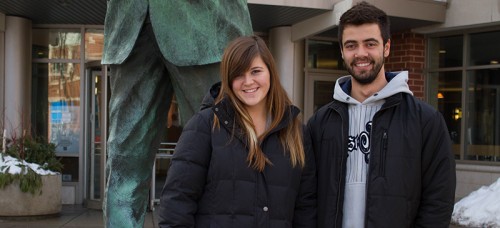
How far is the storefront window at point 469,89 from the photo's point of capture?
1040cm

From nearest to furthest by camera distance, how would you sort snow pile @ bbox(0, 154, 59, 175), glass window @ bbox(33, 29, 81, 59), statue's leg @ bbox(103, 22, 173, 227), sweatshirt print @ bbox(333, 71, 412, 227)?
sweatshirt print @ bbox(333, 71, 412, 227)
statue's leg @ bbox(103, 22, 173, 227)
snow pile @ bbox(0, 154, 59, 175)
glass window @ bbox(33, 29, 81, 59)

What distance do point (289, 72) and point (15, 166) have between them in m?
4.62

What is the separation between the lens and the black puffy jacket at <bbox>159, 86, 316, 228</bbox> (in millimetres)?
2084

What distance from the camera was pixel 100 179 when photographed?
10.1m

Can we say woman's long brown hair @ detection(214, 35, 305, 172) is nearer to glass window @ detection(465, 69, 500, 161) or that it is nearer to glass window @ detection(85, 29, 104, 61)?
glass window @ detection(85, 29, 104, 61)

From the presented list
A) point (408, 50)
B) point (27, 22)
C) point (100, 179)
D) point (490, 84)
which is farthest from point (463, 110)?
point (27, 22)

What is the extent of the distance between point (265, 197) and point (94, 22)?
338 inches

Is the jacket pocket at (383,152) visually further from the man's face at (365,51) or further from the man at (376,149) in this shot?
the man's face at (365,51)

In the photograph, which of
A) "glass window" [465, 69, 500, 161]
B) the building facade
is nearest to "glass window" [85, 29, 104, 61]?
the building facade

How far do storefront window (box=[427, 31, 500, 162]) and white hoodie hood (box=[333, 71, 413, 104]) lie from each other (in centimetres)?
858

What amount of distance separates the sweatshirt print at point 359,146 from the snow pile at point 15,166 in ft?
22.7

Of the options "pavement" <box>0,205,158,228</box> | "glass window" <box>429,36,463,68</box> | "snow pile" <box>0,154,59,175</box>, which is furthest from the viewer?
"glass window" <box>429,36,463,68</box>

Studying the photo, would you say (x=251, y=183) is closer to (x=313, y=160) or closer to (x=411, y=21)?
(x=313, y=160)

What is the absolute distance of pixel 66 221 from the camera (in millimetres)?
8406
